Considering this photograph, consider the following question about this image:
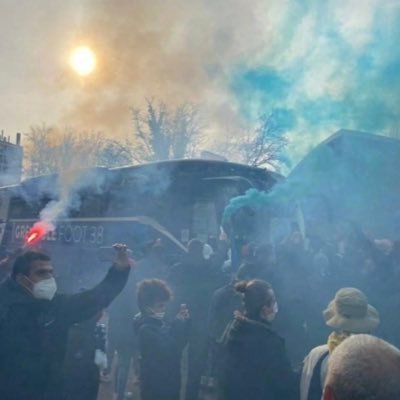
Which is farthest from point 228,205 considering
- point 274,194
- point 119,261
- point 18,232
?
point 18,232

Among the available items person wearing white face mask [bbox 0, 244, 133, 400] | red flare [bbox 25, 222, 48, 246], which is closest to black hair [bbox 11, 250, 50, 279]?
person wearing white face mask [bbox 0, 244, 133, 400]

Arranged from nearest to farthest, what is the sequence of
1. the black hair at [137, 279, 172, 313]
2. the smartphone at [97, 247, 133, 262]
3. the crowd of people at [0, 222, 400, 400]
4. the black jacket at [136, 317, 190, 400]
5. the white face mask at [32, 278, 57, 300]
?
1. the crowd of people at [0, 222, 400, 400]
2. the white face mask at [32, 278, 57, 300]
3. the black jacket at [136, 317, 190, 400]
4. the black hair at [137, 279, 172, 313]
5. the smartphone at [97, 247, 133, 262]

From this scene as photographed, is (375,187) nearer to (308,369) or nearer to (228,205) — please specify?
(228,205)

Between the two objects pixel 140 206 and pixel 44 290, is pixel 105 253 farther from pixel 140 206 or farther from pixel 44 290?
pixel 44 290

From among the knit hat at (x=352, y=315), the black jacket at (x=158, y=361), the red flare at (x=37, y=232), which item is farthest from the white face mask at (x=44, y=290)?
the red flare at (x=37, y=232)

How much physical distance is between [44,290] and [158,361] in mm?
1116

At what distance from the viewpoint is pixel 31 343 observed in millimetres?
3168

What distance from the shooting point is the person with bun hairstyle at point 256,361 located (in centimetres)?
321

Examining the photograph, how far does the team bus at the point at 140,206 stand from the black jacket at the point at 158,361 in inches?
192

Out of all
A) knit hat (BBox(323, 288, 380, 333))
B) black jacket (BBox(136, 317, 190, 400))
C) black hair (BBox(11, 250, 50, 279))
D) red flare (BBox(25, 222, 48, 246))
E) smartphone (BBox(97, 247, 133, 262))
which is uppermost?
red flare (BBox(25, 222, 48, 246))

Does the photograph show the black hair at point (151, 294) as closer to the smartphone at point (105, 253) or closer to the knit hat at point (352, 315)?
the knit hat at point (352, 315)

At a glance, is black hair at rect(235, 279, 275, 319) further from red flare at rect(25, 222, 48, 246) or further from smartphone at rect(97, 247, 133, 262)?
smartphone at rect(97, 247, 133, 262)

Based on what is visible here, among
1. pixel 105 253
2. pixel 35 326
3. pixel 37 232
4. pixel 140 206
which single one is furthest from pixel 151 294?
pixel 105 253

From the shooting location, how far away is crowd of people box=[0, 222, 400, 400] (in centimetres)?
288
